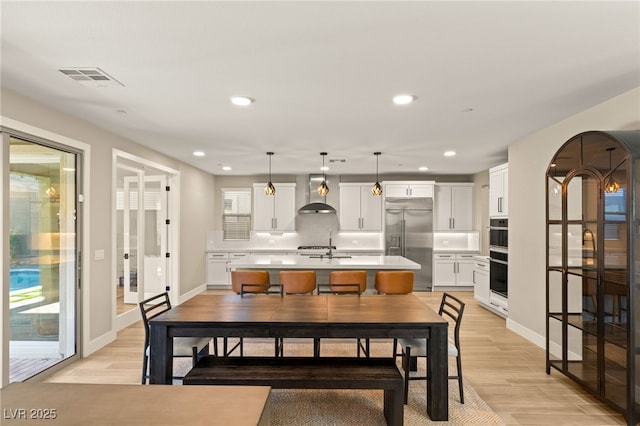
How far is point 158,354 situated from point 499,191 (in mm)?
5093

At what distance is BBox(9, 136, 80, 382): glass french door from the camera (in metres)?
3.15

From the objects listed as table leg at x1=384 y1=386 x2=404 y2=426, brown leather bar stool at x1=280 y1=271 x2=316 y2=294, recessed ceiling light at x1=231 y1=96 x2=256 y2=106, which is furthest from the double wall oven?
recessed ceiling light at x1=231 y1=96 x2=256 y2=106

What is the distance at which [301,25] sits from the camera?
1976mm

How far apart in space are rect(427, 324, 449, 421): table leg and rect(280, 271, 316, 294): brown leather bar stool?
1853 mm

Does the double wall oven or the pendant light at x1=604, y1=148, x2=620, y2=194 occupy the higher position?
the pendant light at x1=604, y1=148, x2=620, y2=194

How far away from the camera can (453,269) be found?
7805mm

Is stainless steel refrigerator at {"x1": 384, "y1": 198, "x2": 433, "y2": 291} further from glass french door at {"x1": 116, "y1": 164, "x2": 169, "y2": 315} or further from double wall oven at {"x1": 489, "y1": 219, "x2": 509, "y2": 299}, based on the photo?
glass french door at {"x1": 116, "y1": 164, "x2": 169, "y2": 315}

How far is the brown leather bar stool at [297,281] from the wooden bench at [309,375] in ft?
4.96

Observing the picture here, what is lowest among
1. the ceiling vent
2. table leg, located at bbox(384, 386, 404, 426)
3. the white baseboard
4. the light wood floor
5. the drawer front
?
the light wood floor

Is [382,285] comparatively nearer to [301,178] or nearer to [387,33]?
[387,33]

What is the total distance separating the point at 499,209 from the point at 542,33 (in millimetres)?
3931

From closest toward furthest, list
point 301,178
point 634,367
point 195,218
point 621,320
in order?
1. point 634,367
2. point 621,320
3. point 195,218
4. point 301,178

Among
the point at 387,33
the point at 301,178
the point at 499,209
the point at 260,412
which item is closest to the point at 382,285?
the point at 499,209

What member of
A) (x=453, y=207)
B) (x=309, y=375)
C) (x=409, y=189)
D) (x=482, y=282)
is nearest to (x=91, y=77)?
(x=309, y=375)
